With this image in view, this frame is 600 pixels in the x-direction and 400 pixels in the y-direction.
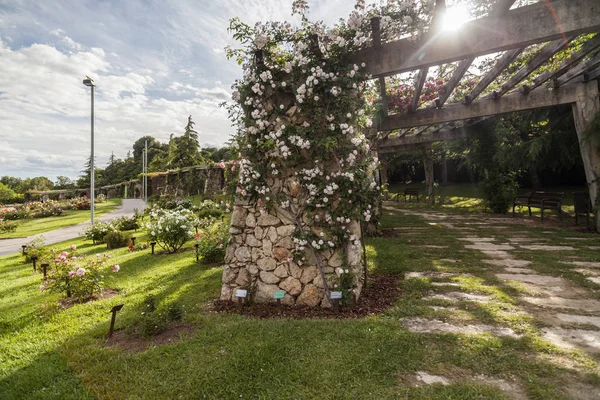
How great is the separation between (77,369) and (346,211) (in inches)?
113

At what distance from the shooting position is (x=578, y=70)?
563 cm

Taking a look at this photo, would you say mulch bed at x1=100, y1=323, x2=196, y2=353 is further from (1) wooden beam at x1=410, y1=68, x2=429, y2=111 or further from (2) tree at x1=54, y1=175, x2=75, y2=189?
(2) tree at x1=54, y1=175, x2=75, y2=189

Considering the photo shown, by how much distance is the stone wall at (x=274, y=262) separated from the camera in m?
3.46

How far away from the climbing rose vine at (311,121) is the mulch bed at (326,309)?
64 centimetres

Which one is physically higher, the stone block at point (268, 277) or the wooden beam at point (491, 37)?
the wooden beam at point (491, 37)

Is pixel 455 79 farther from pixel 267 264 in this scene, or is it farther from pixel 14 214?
pixel 14 214

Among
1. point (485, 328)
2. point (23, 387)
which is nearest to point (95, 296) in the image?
point (23, 387)

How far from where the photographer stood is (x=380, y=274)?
4.53 m

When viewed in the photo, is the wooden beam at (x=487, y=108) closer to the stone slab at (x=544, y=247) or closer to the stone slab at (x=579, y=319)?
the stone slab at (x=544, y=247)

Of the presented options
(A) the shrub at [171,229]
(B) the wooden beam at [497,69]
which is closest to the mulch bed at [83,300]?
(A) the shrub at [171,229]

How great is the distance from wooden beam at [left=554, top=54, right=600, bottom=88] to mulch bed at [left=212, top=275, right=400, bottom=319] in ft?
18.1

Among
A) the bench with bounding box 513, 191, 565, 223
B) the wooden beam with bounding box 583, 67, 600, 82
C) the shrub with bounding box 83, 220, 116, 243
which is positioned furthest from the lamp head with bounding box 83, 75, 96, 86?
the bench with bounding box 513, 191, 565, 223

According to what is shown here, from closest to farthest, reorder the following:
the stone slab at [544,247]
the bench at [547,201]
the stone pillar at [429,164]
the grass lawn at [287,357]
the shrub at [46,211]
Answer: the grass lawn at [287,357]
the stone slab at [544,247]
the bench at [547,201]
the stone pillar at [429,164]
the shrub at [46,211]

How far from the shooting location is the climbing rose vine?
Answer: 3.37 m
